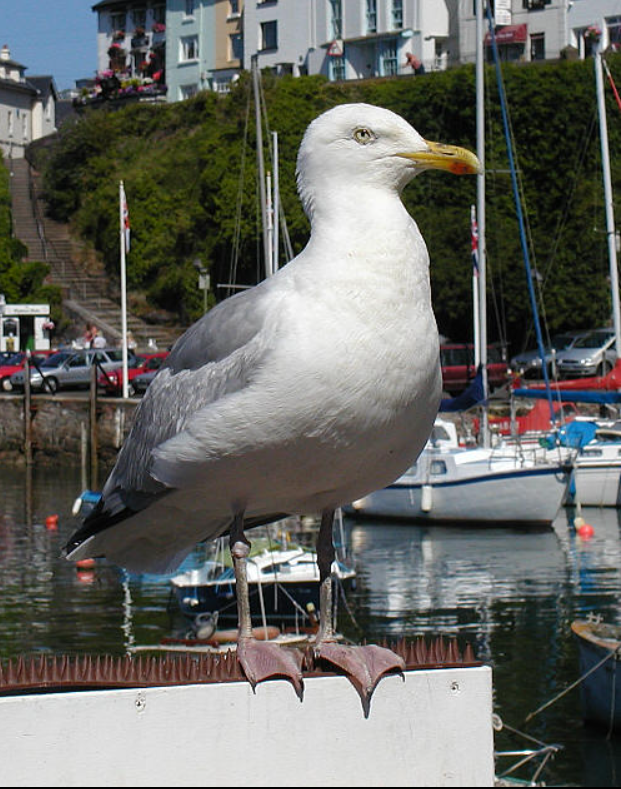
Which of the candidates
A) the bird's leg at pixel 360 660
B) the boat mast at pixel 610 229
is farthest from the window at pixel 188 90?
the bird's leg at pixel 360 660

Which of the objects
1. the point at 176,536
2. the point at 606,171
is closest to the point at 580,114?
the point at 606,171

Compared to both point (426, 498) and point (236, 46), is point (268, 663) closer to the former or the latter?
point (426, 498)

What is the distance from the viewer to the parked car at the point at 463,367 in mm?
40509

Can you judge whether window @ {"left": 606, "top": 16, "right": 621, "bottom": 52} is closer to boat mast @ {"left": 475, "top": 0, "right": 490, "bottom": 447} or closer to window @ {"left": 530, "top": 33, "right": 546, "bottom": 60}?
window @ {"left": 530, "top": 33, "right": 546, "bottom": 60}

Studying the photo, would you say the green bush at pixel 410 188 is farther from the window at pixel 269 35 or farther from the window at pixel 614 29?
the window at pixel 269 35

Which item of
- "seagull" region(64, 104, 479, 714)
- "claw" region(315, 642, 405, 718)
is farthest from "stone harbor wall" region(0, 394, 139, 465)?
"claw" region(315, 642, 405, 718)

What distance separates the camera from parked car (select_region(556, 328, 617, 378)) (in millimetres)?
40188

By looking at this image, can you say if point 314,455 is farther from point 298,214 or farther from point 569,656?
point 298,214

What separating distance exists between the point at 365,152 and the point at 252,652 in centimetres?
176

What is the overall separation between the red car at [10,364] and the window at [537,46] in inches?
1014

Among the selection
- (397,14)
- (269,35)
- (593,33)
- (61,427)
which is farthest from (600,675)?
(269,35)

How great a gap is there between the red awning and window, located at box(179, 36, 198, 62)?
21752mm

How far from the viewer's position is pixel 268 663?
4512 millimetres

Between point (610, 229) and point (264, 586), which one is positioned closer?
point (264, 586)
